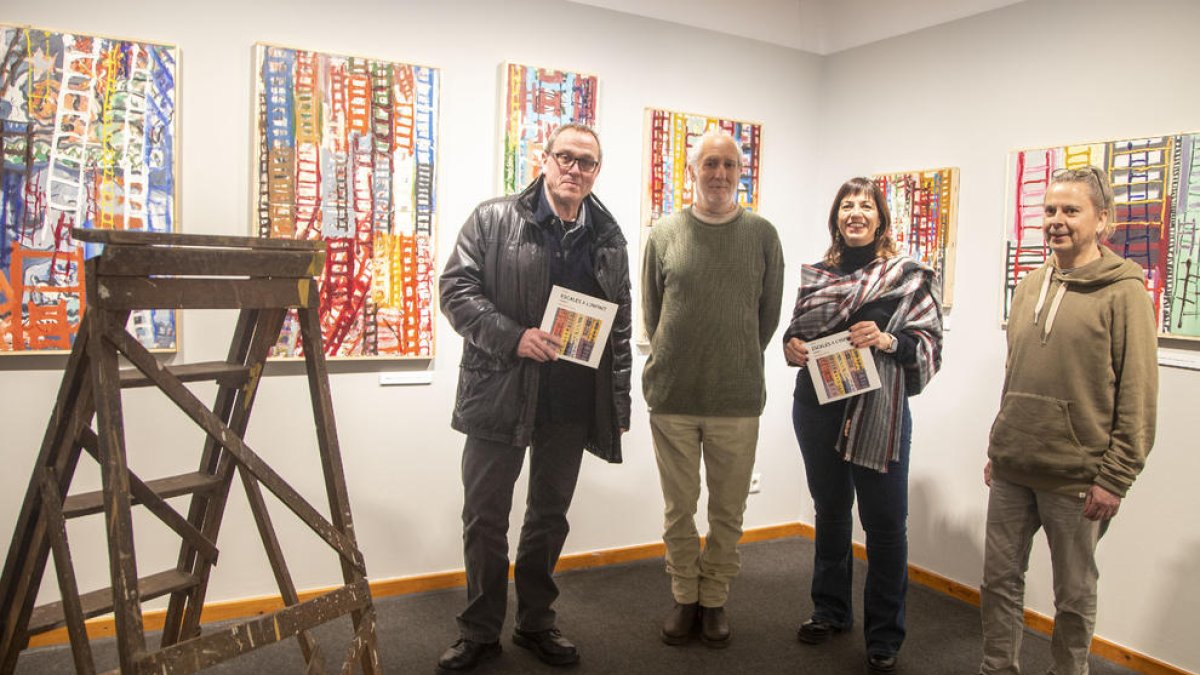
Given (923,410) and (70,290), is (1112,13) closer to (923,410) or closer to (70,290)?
(923,410)

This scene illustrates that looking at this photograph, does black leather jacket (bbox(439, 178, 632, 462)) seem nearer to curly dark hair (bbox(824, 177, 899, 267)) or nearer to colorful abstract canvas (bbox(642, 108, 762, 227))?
curly dark hair (bbox(824, 177, 899, 267))

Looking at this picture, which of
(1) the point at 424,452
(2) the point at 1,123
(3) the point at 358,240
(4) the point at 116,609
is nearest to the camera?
(4) the point at 116,609

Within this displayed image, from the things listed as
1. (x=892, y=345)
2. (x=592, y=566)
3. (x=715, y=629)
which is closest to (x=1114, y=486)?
(x=892, y=345)

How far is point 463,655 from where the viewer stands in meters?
2.65

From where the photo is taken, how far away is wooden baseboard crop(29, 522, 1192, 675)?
2844 mm

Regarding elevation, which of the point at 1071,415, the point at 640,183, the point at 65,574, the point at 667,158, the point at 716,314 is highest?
the point at 667,158

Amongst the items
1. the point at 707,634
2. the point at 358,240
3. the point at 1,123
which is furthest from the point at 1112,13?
the point at 1,123

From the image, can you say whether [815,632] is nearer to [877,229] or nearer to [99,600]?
[877,229]

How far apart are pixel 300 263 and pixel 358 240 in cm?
119

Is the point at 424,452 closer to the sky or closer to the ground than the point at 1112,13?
closer to the ground

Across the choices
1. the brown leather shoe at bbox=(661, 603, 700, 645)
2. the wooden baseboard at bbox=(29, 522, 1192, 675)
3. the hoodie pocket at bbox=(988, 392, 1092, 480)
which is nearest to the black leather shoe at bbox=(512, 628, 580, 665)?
the brown leather shoe at bbox=(661, 603, 700, 645)

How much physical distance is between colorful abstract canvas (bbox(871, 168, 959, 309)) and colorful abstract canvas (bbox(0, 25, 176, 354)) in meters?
2.73

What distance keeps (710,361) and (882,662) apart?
1124 millimetres

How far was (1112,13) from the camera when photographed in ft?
9.78
